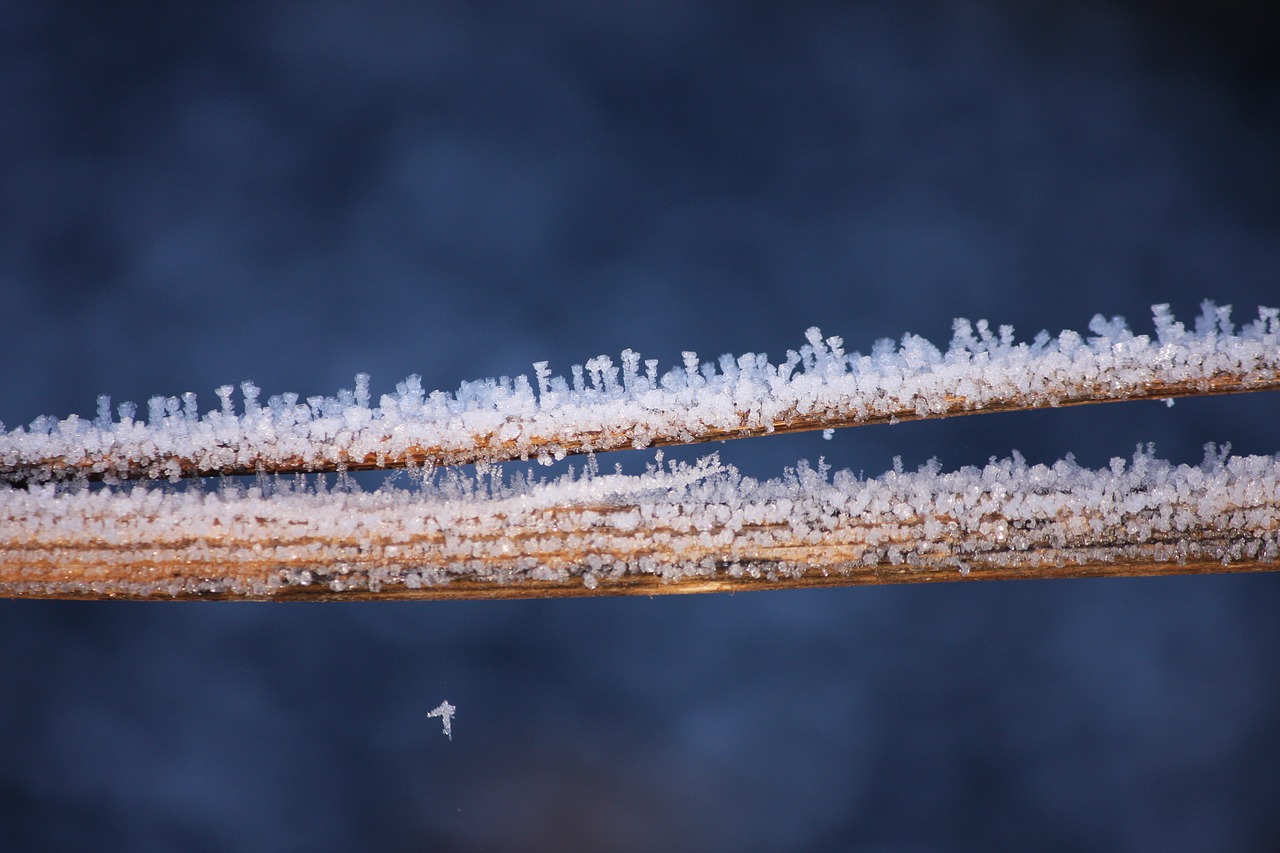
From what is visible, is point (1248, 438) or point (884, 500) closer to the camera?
point (884, 500)

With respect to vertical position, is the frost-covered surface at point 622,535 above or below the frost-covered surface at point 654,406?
below

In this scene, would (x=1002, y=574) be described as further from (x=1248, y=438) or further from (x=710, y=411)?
(x=1248, y=438)

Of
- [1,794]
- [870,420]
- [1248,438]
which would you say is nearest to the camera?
[870,420]

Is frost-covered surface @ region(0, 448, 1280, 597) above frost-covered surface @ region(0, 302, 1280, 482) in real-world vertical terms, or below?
below

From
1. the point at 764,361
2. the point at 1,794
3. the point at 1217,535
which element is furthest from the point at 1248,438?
the point at 1,794
